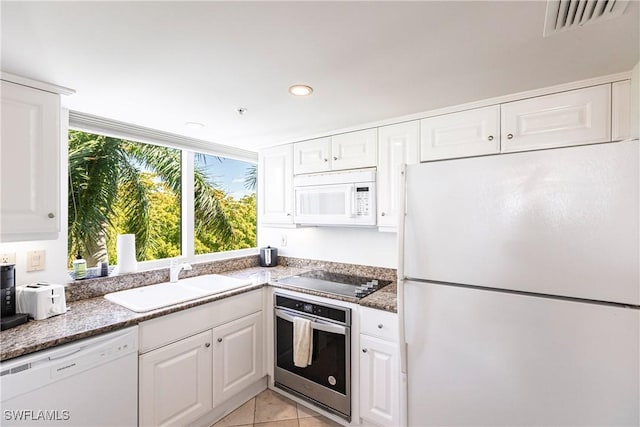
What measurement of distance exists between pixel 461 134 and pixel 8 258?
8.75 ft

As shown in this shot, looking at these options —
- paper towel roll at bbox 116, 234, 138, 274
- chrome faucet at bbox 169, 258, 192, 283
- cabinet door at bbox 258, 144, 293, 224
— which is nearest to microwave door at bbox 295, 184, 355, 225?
cabinet door at bbox 258, 144, 293, 224

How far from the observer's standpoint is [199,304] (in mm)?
1882

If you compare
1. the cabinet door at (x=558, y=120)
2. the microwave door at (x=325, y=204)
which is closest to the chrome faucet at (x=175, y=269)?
the microwave door at (x=325, y=204)

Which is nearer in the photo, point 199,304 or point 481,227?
point 481,227

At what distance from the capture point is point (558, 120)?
1554mm

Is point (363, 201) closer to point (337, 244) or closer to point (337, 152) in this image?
point (337, 152)

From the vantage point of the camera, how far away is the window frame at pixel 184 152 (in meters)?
1.96

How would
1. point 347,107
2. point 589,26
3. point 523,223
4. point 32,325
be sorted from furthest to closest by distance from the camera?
1. point 347,107
2. point 32,325
3. point 523,223
4. point 589,26

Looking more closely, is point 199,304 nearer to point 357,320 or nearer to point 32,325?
point 32,325

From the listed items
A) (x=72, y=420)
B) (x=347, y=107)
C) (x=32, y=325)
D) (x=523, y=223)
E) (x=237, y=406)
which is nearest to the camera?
(x=523, y=223)

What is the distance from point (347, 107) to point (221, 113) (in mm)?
828

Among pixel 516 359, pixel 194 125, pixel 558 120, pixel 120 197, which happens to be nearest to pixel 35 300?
pixel 120 197

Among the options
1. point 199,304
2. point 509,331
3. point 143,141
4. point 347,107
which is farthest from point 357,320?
point 143,141

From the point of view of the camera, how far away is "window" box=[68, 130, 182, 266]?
2221 millimetres
